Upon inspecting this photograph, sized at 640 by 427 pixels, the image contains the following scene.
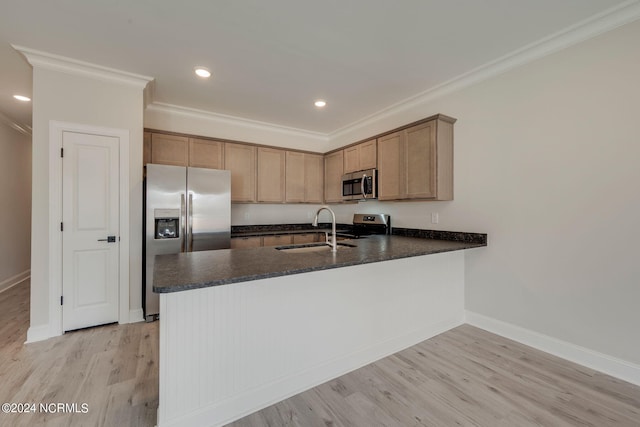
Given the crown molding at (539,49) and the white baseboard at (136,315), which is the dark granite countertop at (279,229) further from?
the crown molding at (539,49)

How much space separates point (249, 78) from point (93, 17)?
133cm

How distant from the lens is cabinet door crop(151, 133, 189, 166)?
11.7 ft

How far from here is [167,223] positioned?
3.14 metres

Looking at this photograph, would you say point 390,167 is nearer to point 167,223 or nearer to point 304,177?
point 304,177

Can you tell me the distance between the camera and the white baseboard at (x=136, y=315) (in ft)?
9.78

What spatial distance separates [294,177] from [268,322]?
320 cm

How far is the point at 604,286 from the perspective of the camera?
210 cm

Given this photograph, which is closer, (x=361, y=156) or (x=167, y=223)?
(x=167, y=223)

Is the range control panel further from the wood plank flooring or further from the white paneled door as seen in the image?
the white paneled door

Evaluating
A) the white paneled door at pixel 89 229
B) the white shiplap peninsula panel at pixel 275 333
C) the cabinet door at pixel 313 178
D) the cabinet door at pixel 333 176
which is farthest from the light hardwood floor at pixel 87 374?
the cabinet door at pixel 333 176

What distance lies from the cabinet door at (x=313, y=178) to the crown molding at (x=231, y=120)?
1.67 feet

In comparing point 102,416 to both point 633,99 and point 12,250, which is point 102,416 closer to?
point 633,99

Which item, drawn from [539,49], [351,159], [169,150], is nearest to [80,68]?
[169,150]

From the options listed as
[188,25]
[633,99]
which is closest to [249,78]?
[188,25]
